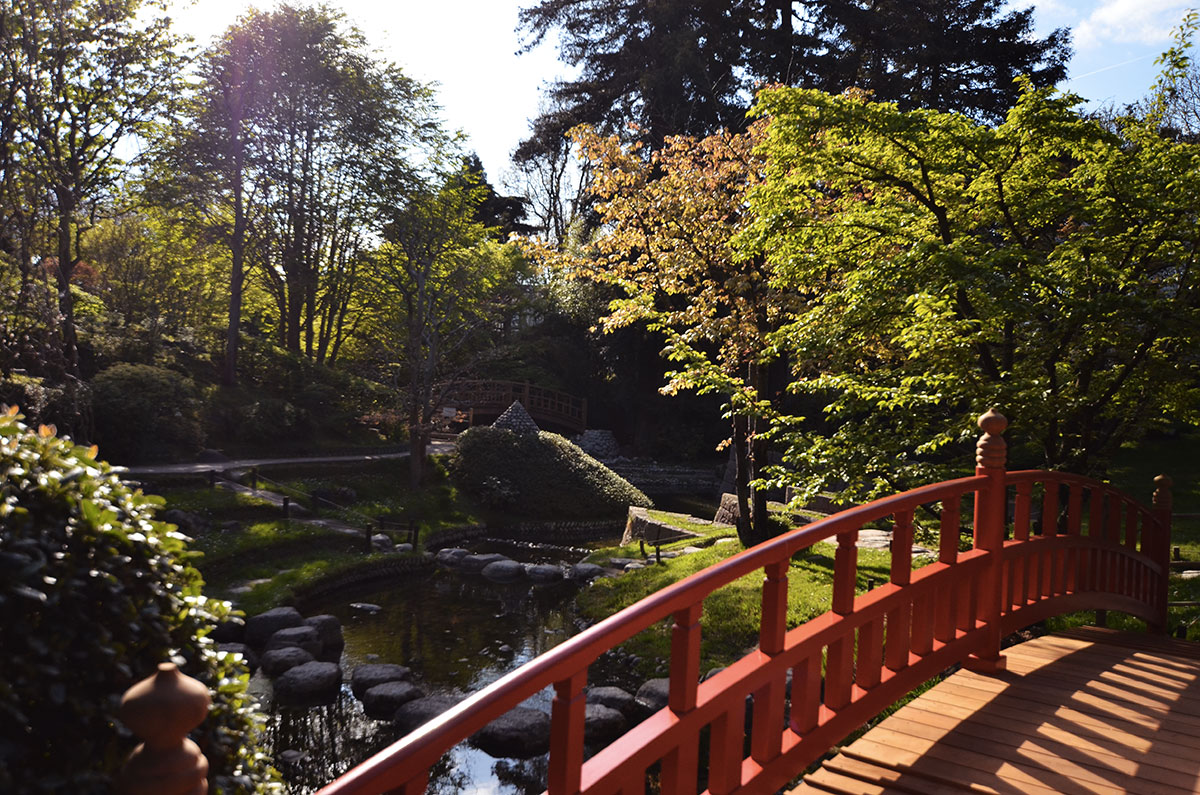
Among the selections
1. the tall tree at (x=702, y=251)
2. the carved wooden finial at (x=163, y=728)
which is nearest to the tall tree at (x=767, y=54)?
the tall tree at (x=702, y=251)

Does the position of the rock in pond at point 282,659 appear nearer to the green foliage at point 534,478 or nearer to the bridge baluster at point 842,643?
the bridge baluster at point 842,643

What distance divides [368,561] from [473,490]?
6.73 meters

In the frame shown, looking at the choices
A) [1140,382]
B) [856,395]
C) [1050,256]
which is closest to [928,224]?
[1050,256]

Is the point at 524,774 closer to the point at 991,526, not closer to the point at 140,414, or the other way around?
→ the point at 991,526

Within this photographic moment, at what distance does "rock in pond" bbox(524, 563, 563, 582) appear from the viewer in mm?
14359

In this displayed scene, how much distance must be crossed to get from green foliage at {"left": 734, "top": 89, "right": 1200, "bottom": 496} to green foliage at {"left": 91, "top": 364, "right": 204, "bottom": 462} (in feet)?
48.8

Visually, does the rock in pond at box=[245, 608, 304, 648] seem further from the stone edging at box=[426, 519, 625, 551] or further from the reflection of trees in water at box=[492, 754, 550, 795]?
the stone edging at box=[426, 519, 625, 551]

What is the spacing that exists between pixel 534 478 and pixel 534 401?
31.6ft

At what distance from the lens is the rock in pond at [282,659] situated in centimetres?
931

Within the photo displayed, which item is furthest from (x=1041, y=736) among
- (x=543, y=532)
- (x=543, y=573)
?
(x=543, y=532)

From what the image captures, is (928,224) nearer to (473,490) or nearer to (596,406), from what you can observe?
(473,490)

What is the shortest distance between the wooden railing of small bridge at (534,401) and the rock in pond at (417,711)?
65.9 feet

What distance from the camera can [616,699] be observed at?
812 cm

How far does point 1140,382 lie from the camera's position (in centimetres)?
648
